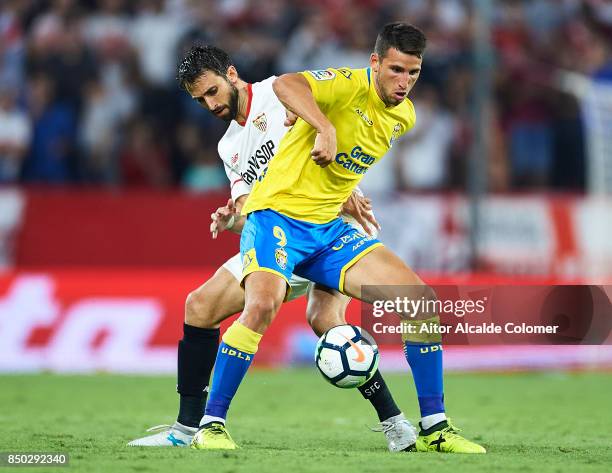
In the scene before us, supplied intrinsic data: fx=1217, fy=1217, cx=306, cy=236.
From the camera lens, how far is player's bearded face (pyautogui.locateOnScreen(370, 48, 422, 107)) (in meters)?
6.30

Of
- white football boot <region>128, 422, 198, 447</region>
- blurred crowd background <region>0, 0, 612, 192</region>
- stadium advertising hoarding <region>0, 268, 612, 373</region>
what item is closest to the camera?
white football boot <region>128, 422, 198, 447</region>

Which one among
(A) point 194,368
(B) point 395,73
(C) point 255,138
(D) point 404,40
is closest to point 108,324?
(A) point 194,368

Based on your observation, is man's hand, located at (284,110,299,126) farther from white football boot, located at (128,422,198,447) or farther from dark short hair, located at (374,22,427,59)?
white football boot, located at (128,422,198,447)

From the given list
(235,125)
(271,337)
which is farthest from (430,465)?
(271,337)

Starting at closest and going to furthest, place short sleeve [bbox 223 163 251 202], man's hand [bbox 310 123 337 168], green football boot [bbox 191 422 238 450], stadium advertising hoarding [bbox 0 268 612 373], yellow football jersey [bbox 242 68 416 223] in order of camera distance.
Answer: man's hand [bbox 310 123 337 168] → green football boot [bbox 191 422 238 450] → yellow football jersey [bbox 242 68 416 223] → short sleeve [bbox 223 163 251 202] → stadium advertising hoarding [bbox 0 268 612 373]

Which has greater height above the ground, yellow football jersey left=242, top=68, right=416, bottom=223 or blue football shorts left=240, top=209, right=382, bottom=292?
yellow football jersey left=242, top=68, right=416, bottom=223

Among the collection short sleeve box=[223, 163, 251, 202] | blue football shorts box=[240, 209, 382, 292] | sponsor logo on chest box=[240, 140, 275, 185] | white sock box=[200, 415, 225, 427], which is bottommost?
white sock box=[200, 415, 225, 427]

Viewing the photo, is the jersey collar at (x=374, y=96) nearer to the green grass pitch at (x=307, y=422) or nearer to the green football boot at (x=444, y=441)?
the green football boot at (x=444, y=441)

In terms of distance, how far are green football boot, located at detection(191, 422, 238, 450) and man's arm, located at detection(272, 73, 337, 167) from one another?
1453 mm

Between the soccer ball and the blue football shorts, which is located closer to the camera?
the soccer ball

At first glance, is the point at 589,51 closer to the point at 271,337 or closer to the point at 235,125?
the point at 271,337

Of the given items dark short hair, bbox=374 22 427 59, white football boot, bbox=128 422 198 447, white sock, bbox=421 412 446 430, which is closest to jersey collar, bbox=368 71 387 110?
dark short hair, bbox=374 22 427 59

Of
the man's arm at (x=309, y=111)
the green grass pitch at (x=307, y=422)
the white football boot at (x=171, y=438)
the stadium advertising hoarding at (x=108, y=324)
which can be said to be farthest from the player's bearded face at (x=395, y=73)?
the stadium advertising hoarding at (x=108, y=324)

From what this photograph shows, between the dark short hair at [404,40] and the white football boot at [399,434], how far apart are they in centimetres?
198
